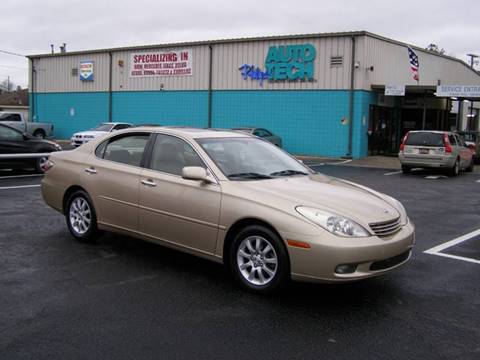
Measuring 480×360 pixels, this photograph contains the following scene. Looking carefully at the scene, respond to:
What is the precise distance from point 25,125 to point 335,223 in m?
30.5

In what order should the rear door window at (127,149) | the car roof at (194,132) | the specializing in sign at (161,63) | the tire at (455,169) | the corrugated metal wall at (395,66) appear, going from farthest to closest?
the specializing in sign at (161,63) < the corrugated metal wall at (395,66) < the tire at (455,169) < the rear door window at (127,149) < the car roof at (194,132)

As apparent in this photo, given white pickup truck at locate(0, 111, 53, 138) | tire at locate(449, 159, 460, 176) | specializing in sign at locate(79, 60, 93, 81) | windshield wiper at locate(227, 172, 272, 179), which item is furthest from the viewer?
specializing in sign at locate(79, 60, 93, 81)

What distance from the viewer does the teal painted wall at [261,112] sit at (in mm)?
26125

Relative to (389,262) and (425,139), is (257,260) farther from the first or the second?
(425,139)

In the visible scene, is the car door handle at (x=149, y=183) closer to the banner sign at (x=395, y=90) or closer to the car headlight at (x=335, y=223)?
the car headlight at (x=335, y=223)

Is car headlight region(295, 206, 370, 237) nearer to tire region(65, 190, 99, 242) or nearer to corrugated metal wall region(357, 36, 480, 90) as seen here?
tire region(65, 190, 99, 242)

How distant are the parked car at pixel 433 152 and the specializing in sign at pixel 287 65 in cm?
876

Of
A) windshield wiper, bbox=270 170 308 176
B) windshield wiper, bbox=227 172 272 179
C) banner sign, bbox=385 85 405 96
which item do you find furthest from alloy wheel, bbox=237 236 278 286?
banner sign, bbox=385 85 405 96

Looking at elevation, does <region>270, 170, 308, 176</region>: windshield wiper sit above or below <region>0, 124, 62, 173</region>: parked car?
above

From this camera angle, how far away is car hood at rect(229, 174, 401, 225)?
5.20m

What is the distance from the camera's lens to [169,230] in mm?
6035

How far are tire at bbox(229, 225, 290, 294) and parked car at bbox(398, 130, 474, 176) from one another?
14.4m

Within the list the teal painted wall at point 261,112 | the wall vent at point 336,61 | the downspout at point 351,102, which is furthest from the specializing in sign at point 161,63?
the downspout at point 351,102

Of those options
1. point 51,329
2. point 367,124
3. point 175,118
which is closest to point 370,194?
point 51,329
